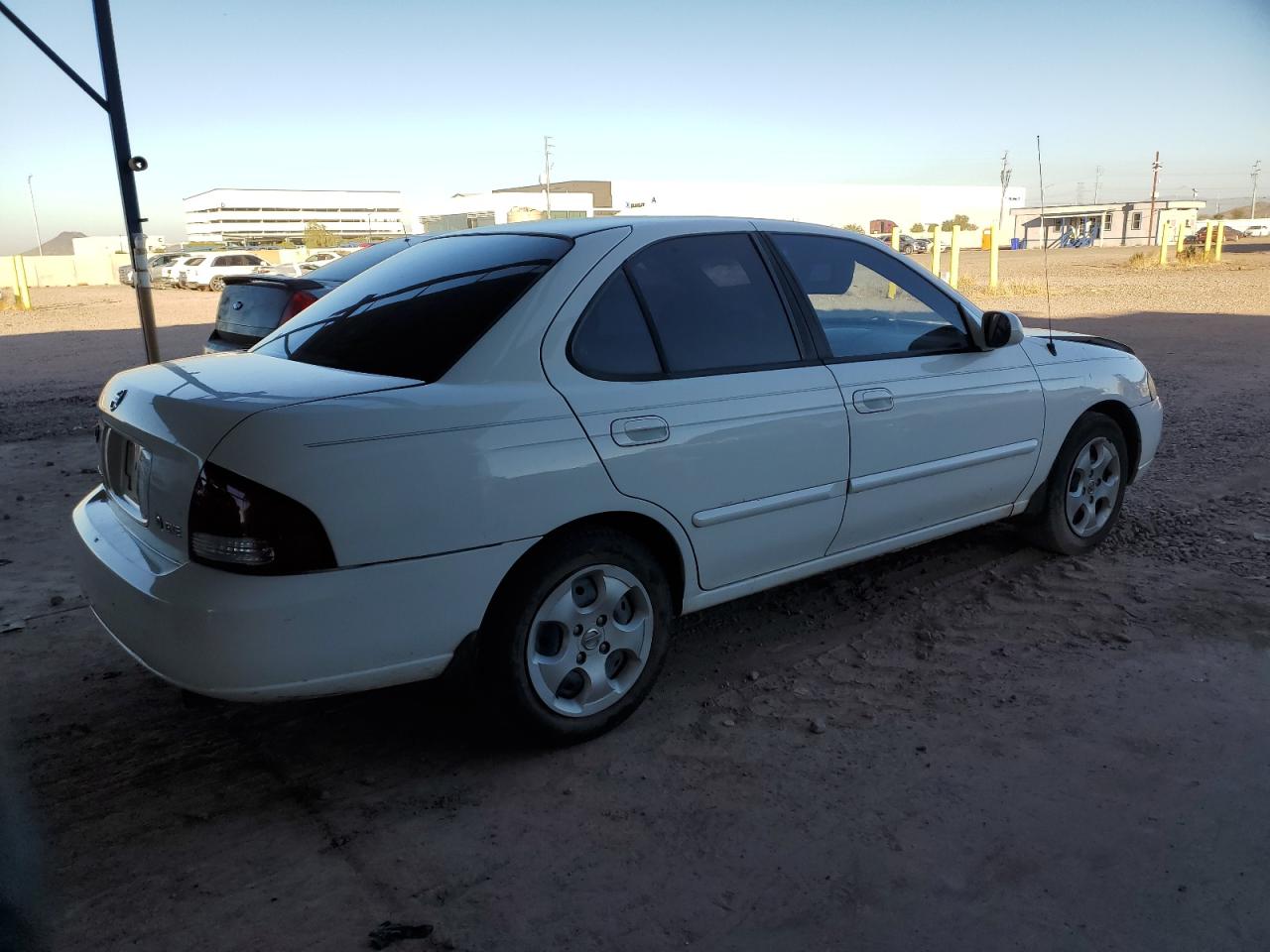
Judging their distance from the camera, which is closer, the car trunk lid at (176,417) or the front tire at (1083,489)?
the car trunk lid at (176,417)

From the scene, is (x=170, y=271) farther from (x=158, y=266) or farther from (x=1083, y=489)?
(x=1083, y=489)

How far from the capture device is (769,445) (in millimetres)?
3475

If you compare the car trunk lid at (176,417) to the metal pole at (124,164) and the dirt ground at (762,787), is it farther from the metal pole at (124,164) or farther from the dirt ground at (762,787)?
the metal pole at (124,164)

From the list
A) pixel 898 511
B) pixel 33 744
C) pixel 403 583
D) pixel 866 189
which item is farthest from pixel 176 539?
pixel 866 189

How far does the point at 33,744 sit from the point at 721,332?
2675 millimetres

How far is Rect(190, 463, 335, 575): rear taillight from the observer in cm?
257

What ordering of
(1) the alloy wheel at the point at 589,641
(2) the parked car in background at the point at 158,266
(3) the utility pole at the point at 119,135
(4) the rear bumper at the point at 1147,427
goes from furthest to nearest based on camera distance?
(2) the parked car in background at the point at 158,266
(3) the utility pole at the point at 119,135
(4) the rear bumper at the point at 1147,427
(1) the alloy wheel at the point at 589,641

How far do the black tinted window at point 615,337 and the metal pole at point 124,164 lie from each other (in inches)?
270

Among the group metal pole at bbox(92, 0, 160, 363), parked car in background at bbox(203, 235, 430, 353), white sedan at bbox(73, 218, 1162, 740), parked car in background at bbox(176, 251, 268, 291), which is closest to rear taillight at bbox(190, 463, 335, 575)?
white sedan at bbox(73, 218, 1162, 740)

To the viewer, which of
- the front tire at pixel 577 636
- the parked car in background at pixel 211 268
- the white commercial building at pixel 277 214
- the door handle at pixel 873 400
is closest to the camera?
the front tire at pixel 577 636

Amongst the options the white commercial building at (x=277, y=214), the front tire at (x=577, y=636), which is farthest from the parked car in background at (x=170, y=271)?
the white commercial building at (x=277, y=214)

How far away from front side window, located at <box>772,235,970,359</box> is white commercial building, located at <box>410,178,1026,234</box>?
61.4 meters

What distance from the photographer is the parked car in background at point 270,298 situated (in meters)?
7.16

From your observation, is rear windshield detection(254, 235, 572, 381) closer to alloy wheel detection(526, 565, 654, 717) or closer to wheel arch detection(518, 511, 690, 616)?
wheel arch detection(518, 511, 690, 616)
